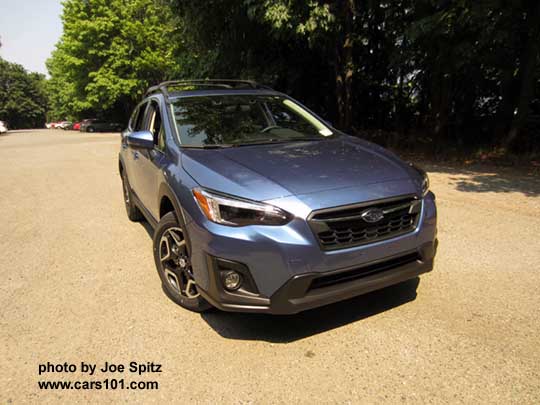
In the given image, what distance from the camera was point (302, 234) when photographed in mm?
2369

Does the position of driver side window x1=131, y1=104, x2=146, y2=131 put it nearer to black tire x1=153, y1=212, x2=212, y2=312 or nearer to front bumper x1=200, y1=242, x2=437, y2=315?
black tire x1=153, y1=212, x2=212, y2=312

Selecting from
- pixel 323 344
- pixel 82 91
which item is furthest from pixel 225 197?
pixel 82 91

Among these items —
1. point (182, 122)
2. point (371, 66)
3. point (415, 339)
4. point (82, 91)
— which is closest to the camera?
point (415, 339)

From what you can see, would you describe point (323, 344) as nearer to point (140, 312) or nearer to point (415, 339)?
point (415, 339)

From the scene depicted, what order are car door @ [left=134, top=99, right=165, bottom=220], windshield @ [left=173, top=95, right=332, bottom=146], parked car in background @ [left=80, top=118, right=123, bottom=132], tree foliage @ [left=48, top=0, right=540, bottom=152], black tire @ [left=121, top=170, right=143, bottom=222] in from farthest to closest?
parked car in background @ [left=80, top=118, right=123, bottom=132] < tree foliage @ [left=48, top=0, right=540, bottom=152] < black tire @ [left=121, top=170, right=143, bottom=222] < car door @ [left=134, top=99, right=165, bottom=220] < windshield @ [left=173, top=95, right=332, bottom=146]

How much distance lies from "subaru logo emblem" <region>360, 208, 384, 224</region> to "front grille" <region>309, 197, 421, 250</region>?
0.04ft

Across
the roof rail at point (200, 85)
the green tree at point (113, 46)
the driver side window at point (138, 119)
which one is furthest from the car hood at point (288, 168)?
the green tree at point (113, 46)

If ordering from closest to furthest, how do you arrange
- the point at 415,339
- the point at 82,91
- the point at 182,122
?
the point at 415,339, the point at 182,122, the point at 82,91

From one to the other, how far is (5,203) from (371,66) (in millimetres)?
12439

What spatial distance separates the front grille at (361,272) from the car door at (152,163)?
5.61ft

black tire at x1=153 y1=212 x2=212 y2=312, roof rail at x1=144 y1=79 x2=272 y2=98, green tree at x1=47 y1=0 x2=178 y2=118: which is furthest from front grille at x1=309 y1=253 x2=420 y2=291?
green tree at x1=47 y1=0 x2=178 y2=118

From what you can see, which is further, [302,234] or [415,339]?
[415,339]

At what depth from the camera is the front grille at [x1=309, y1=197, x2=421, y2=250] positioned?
242cm

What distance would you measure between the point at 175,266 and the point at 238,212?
1063 mm
